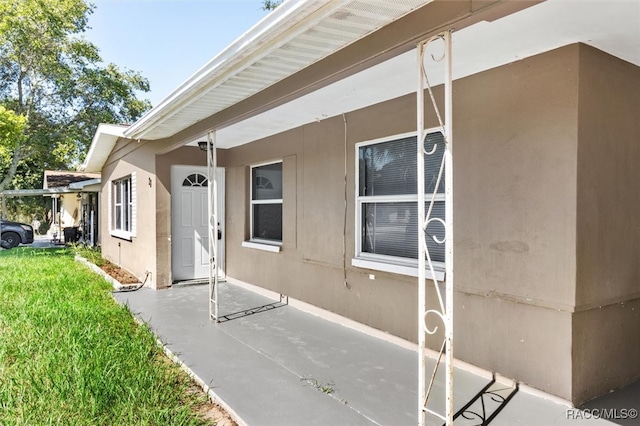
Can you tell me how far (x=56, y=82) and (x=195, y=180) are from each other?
12.1 metres

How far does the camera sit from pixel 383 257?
4.86 meters

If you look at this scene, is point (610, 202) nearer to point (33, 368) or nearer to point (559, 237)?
point (559, 237)


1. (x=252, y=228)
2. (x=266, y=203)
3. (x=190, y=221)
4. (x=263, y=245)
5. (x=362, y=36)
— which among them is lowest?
(x=263, y=245)

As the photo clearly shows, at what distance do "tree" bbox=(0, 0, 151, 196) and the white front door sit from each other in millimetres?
10584

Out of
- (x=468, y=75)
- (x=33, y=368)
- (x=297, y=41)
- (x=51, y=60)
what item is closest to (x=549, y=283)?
(x=468, y=75)

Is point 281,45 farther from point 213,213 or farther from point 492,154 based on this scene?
point 213,213

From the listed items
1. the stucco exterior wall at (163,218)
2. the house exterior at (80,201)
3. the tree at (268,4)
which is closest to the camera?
the stucco exterior wall at (163,218)

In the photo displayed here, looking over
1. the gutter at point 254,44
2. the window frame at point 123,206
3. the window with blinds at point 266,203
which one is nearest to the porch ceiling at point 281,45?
Answer: the gutter at point 254,44

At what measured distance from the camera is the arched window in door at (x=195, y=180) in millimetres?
8141

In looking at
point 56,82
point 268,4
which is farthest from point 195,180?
point 268,4

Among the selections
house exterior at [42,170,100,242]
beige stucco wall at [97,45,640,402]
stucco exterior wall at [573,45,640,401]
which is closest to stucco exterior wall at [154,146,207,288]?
beige stucco wall at [97,45,640,402]

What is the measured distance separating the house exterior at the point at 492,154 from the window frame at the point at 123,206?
13.9 feet

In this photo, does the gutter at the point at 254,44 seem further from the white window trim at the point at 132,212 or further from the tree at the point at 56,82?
the tree at the point at 56,82

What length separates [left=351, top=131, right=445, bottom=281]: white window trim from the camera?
421 centimetres
